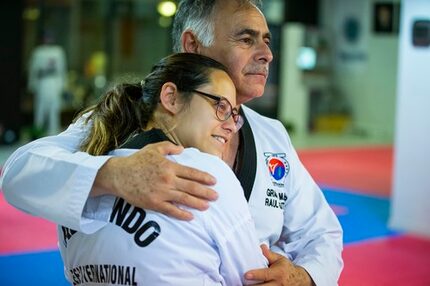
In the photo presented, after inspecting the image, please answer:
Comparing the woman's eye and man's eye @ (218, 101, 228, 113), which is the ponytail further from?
the woman's eye

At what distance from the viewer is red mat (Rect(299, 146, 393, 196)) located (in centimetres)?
969

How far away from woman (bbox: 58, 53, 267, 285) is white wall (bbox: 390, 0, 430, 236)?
17.4ft

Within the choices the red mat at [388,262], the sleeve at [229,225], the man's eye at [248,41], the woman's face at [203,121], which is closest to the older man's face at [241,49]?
the man's eye at [248,41]

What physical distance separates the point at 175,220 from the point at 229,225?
0.15m

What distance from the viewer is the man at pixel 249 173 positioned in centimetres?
192

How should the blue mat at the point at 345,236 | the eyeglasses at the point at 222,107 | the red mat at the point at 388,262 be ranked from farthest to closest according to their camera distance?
1. the red mat at the point at 388,262
2. the blue mat at the point at 345,236
3. the eyeglasses at the point at 222,107

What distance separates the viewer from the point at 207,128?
6.54ft

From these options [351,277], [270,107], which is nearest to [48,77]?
[270,107]

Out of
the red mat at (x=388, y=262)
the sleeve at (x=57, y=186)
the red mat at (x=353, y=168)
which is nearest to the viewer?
the sleeve at (x=57, y=186)

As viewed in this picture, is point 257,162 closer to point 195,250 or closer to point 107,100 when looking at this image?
point 107,100

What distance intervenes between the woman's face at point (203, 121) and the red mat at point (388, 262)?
3.08 metres

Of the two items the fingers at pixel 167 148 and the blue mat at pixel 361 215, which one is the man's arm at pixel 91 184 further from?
the blue mat at pixel 361 215

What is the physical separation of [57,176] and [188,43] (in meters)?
0.90

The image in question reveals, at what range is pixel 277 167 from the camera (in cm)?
256
